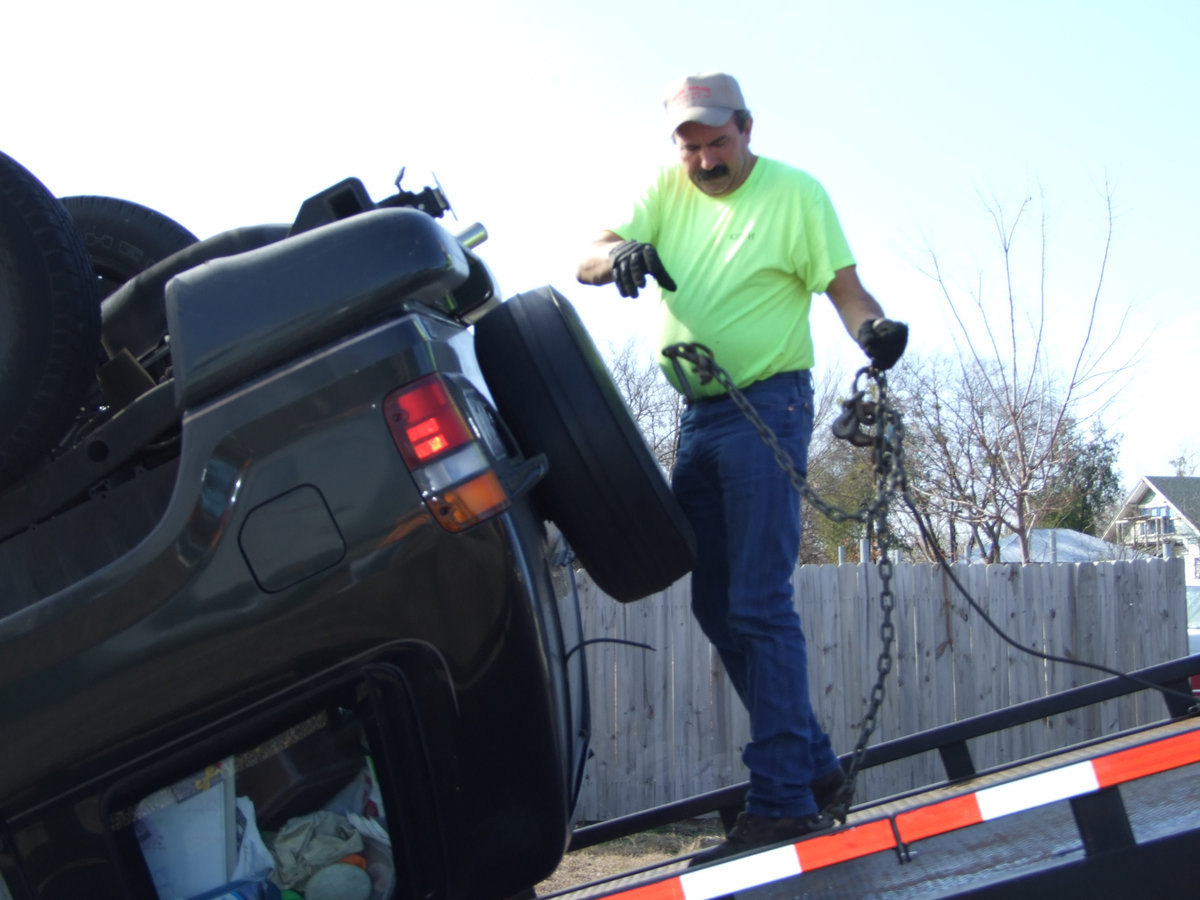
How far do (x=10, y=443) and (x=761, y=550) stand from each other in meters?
1.68

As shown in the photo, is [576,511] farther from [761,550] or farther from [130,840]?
[130,840]

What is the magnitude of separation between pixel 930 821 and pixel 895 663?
7.07 metres

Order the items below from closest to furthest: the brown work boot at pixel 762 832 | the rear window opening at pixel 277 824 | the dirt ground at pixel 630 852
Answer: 1. the rear window opening at pixel 277 824
2. the brown work boot at pixel 762 832
3. the dirt ground at pixel 630 852

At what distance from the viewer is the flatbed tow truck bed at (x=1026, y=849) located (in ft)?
6.56

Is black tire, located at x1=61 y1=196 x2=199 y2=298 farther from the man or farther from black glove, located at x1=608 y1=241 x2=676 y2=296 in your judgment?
black glove, located at x1=608 y1=241 x2=676 y2=296

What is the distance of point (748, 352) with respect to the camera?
9.84 ft

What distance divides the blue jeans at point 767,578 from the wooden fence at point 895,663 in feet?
17.1

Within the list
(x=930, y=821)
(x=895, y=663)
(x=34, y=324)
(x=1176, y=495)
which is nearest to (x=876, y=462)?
(x=930, y=821)

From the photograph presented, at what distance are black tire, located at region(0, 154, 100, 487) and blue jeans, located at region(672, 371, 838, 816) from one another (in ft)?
5.01

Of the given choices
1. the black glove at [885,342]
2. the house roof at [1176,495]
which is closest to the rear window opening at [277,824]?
the black glove at [885,342]

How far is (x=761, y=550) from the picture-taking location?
278 centimetres

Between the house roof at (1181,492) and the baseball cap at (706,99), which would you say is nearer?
the baseball cap at (706,99)

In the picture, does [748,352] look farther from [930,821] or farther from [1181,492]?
[1181,492]

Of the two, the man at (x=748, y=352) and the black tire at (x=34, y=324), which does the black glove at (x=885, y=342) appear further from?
the black tire at (x=34, y=324)
